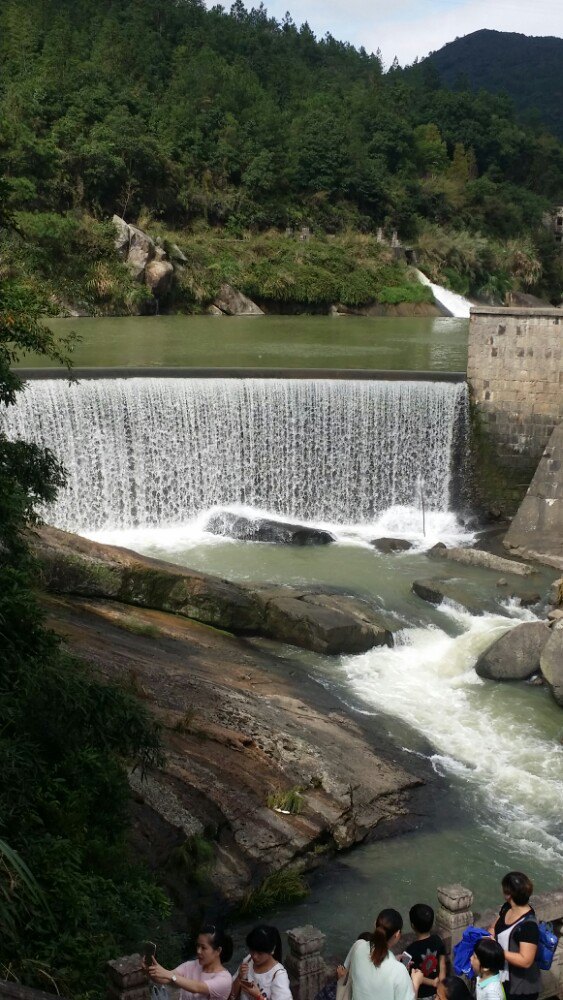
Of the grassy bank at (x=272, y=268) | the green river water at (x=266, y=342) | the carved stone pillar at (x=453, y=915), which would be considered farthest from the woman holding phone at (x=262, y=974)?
the grassy bank at (x=272, y=268)

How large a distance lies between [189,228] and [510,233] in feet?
67.1

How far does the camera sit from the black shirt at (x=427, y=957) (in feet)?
19.4

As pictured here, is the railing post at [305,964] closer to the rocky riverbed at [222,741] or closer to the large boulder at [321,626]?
the rocky riverbed at [222,741]

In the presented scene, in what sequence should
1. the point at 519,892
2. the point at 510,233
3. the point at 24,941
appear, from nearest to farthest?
the point at 24,941
the point at 519,892
the point at 510,233

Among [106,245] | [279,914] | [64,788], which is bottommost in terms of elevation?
[279,914]

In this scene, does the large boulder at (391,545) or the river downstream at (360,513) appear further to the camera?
the large boulder at (391,545)

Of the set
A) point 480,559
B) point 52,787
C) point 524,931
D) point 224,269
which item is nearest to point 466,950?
point 524,931

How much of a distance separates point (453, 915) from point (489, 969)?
965 mm

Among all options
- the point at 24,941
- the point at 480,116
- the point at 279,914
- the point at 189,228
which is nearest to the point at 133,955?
the point at 24,941

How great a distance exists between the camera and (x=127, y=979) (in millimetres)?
5410

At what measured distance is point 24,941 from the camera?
17.6 ft

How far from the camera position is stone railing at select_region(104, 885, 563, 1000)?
544cm

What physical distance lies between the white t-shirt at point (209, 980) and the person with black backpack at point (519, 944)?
1.44 metres

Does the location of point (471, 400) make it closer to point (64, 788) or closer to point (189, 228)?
point (64, 788)
